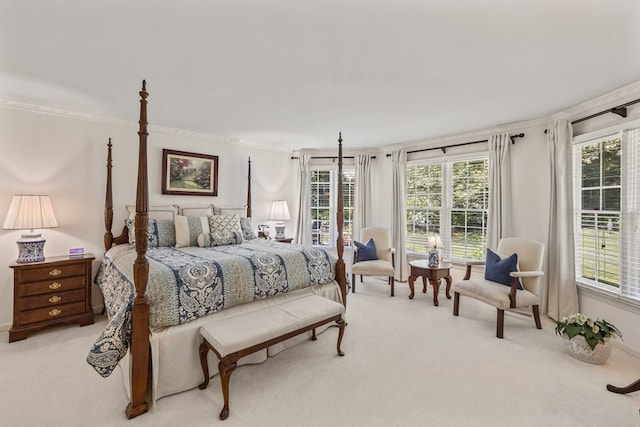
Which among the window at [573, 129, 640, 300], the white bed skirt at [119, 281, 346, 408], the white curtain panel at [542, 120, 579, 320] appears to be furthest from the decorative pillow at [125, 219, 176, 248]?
the window at [573, 129, 640, 300]

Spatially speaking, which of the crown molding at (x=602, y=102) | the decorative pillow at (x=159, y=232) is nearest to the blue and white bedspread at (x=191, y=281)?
the decorative pillow at (x=159, y=232)

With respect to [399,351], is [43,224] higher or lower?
higher

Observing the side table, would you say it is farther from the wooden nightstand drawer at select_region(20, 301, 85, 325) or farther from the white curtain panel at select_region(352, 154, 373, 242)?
the wooden nightstand drawer at select_region(20, 301, 85, 325)

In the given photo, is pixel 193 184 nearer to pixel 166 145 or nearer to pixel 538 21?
pixel 166 145

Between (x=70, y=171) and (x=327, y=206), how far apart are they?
391 centimetres

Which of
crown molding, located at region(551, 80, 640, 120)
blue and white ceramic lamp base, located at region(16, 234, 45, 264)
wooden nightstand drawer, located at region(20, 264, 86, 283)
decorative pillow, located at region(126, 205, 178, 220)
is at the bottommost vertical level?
wooden nightstand drawer, located at region(20, 264, 86, 283)

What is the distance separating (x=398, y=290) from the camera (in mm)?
4582

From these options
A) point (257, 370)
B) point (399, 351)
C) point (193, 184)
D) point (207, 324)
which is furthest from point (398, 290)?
point (193, 184)

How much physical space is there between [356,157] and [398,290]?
2518mm

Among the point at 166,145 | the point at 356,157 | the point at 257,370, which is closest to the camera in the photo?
the point at 257,370

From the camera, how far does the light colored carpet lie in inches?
72.1

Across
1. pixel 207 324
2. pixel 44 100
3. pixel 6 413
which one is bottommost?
pixel 6 413

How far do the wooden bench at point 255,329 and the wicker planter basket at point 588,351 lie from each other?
209 cm

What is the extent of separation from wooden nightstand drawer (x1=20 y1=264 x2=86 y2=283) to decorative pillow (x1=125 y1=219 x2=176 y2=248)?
1.87 feet
